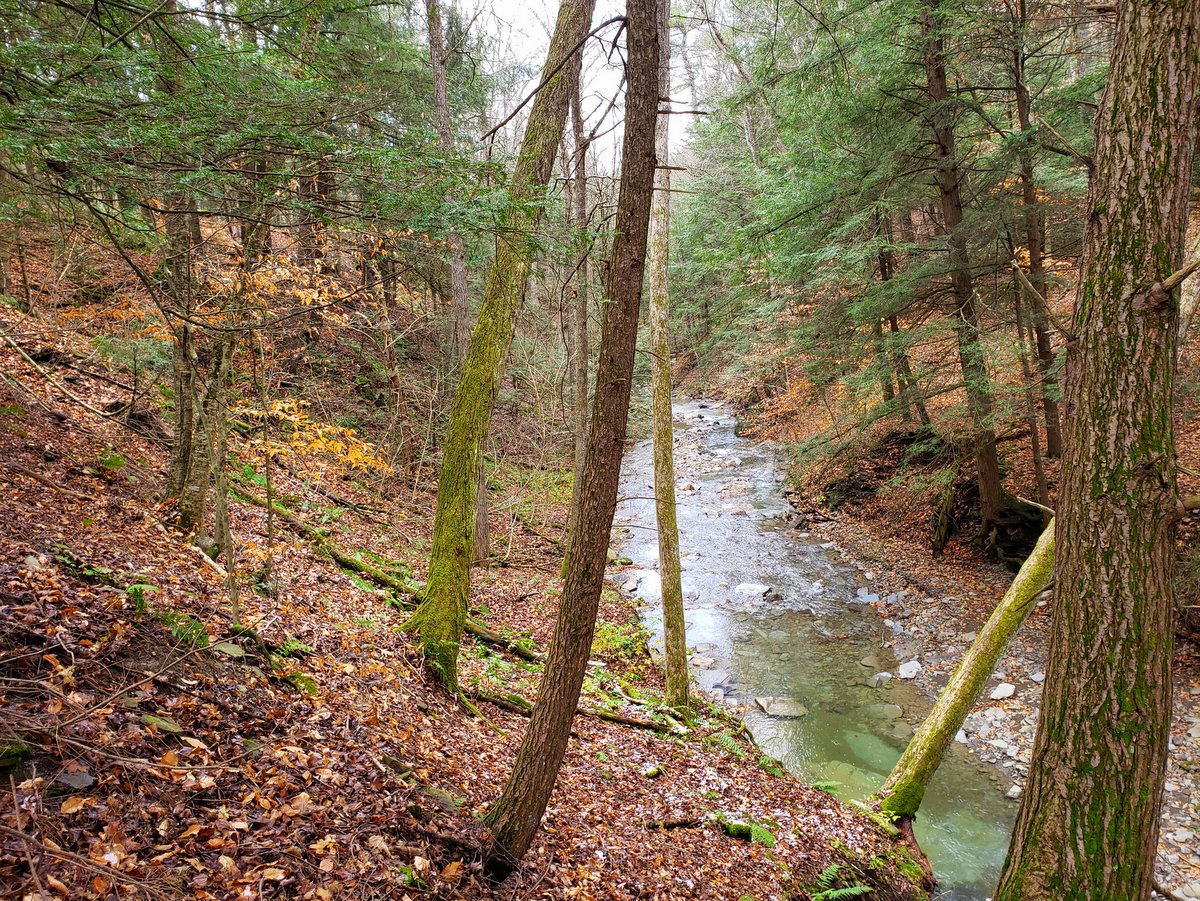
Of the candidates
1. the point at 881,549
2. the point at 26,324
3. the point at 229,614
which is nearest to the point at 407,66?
the point at 26,324

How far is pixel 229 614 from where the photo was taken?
422 centimetres

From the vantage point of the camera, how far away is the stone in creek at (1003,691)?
7.80 m

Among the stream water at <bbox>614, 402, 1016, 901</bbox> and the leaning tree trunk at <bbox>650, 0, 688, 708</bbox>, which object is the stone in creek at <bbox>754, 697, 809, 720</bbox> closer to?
the stream water at <bbox>614, 402, 1016, 901</bbox>

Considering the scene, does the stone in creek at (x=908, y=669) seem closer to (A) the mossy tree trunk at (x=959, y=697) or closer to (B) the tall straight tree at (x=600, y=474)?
(A) the mossy tree trunk at (x=959, y=697)

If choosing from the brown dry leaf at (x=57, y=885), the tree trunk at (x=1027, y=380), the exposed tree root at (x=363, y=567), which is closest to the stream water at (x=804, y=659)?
the exposed tree root at (x=363, y=567)

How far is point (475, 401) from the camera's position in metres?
5.87

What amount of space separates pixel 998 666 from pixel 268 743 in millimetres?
9204

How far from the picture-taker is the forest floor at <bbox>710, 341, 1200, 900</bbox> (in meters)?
6.17

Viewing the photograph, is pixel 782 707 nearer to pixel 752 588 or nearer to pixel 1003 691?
pixel 1003 691

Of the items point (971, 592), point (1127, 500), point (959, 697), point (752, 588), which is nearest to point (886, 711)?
point (959, 697)

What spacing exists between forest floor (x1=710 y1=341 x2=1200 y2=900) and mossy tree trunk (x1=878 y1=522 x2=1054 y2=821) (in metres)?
0.94

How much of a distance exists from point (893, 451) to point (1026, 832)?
42.1 feet

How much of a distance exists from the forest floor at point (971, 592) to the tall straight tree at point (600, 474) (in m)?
3.20

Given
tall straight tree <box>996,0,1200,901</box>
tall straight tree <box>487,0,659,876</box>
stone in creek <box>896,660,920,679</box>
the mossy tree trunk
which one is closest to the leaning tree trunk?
the mossy tree trunk
